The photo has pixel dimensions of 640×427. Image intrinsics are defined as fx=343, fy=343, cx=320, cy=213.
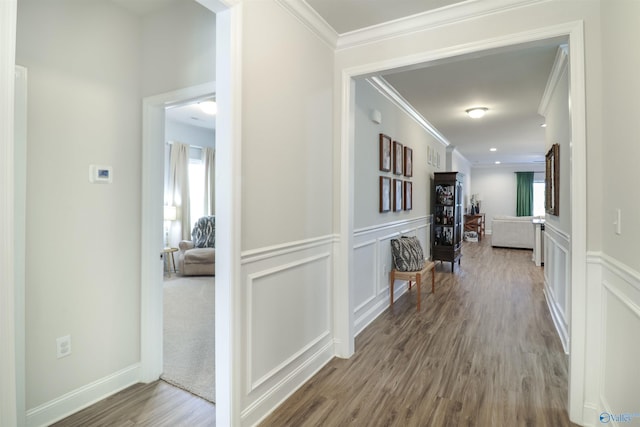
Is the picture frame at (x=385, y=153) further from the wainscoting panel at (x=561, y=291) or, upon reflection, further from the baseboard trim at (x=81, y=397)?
the baseboard trim at (x=81, y=397)

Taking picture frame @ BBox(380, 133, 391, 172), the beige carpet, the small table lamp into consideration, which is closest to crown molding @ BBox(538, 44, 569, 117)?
picture frame @ BBox(380, 133, 391, 172)

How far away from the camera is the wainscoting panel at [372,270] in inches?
136

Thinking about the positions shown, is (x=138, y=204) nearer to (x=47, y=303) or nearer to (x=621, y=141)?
(x=47, y=303)

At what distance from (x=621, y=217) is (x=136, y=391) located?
9.83 ft

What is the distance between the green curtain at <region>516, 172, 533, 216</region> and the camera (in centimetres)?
1311

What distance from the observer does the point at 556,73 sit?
3.40m

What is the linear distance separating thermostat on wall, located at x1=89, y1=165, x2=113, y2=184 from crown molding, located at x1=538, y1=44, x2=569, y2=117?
325 cm

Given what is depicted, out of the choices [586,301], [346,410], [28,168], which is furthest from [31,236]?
[586,301]

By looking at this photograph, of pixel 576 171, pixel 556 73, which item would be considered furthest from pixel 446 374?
pixel 556 73

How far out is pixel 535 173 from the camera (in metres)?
13.1

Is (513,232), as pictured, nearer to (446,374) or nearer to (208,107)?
(446,374)

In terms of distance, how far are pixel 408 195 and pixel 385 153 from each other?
3.85ft

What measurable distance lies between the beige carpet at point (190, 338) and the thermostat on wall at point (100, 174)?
1467 millimetres

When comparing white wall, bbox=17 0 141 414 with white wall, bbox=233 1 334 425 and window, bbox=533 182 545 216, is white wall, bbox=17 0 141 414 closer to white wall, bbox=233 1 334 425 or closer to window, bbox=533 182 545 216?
white wall, bbox=233 1 334 425
